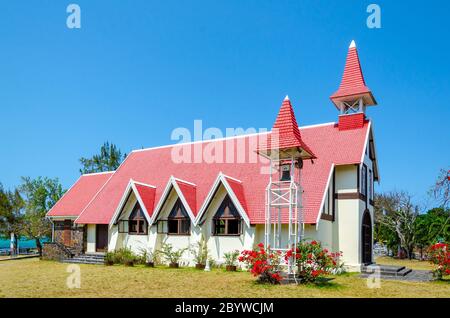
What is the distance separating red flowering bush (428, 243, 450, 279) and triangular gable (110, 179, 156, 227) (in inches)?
596

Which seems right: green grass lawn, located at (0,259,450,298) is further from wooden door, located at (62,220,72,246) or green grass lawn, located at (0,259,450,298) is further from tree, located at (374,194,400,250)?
tree, located at (374,194,400,250)

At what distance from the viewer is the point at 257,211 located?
2200 centimetres

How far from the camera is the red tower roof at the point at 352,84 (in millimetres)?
24891

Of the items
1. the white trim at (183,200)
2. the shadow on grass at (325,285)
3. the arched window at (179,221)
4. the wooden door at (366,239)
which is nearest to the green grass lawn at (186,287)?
the shadow on grass at (325,285)

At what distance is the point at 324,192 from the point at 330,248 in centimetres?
336

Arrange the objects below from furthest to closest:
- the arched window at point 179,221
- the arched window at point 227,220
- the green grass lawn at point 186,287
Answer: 1. the arched window at point 179,221
2. the arched window at point 227,220
3. the green grass lawn at point 186,287

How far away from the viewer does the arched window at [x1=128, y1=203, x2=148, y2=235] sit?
25828 mm

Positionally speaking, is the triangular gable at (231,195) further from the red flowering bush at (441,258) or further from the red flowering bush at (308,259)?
the red flowering bush at (441,258)

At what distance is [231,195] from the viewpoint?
2214 cm

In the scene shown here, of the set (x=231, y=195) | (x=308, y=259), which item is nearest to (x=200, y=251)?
(x=231, y=195)

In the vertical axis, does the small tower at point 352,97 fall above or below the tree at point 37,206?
above

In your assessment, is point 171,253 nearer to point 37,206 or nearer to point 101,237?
point 101,237

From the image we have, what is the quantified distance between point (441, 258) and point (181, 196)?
43.6 ft
